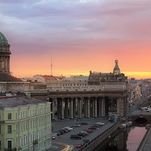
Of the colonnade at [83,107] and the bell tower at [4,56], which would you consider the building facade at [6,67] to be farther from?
the colonnade at [83,107]

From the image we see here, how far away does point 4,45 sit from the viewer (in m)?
149

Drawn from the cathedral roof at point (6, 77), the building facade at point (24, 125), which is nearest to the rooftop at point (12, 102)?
the building facade at point (24, 125)

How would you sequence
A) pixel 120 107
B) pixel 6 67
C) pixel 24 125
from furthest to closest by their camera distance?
1. pixel 120 107
2. pixel 6 67
3. pixel 24 125

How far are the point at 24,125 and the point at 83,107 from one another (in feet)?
340

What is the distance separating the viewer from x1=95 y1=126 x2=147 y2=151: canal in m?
108

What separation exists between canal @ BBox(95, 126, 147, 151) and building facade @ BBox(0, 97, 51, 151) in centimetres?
1688

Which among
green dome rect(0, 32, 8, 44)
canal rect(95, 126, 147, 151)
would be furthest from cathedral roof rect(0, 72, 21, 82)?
canal rect(95, 126, 147, 151)

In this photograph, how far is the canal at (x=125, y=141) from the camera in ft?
355

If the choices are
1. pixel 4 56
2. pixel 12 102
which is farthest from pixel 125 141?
pixel 12 102

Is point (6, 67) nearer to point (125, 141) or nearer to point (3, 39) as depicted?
point (3, 39)

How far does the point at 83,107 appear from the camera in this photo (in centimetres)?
17975

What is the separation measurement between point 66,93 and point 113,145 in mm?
59236

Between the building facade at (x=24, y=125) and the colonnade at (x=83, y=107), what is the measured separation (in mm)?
79244

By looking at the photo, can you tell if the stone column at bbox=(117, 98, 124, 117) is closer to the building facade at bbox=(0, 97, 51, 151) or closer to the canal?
the canal
